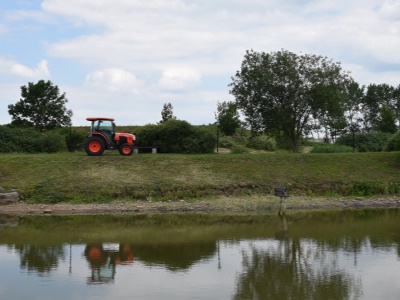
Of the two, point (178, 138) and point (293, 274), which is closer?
point (293, 274)

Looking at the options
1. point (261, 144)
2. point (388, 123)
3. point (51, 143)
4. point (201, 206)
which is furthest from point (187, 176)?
point (388, 123)

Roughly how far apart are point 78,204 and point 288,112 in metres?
16.2

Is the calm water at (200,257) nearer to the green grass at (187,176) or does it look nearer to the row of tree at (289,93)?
the green grass at (187,176)

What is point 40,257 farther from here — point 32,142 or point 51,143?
point 32,142

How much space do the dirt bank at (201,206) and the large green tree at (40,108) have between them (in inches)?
912

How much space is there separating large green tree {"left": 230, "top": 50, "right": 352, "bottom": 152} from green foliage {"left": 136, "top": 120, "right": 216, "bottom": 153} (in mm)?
3384

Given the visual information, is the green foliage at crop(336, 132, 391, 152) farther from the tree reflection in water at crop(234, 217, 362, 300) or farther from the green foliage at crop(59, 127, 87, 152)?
the tree reflection in water at crop(234, 217, 362, 300)

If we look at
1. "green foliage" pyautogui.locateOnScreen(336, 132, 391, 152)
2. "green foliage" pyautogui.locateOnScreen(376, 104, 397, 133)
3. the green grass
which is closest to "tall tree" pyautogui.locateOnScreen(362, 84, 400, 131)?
"green foliage" pyautogui.locateOnScreen(376, 104, 397, 133)

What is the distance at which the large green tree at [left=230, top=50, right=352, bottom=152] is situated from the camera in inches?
1363

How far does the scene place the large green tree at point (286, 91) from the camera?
114 ft

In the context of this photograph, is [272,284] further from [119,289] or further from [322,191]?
[322,191]

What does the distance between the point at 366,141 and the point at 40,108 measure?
27652 mm

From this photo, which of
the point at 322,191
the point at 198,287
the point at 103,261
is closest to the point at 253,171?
the point at 322,191

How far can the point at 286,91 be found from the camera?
3491 centimetres
